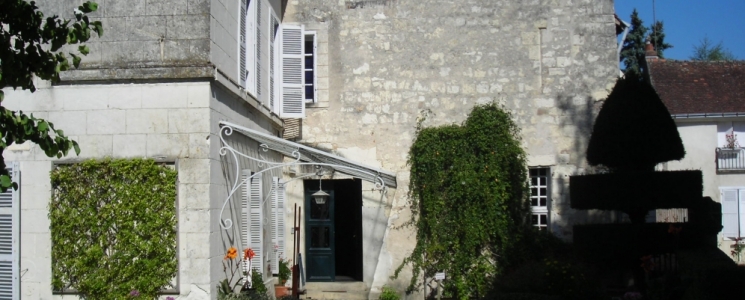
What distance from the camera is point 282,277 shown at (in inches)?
455

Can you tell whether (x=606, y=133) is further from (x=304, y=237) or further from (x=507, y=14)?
(x=304, y=237)

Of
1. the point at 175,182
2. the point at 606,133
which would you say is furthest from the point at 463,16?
the point at 175,182

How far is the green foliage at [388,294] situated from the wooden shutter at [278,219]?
5.47 ft

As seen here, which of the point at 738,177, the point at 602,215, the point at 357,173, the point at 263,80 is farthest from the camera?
the point at 738,177

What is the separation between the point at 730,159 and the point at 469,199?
9.76m

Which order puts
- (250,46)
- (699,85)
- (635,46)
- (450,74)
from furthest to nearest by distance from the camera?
(635,46) → (699,85) → (450,74) → (250,46)

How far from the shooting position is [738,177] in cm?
1838

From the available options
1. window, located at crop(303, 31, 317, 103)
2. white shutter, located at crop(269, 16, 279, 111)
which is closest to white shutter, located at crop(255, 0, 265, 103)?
white shutter, located at crop(269, 16, 279, 111)

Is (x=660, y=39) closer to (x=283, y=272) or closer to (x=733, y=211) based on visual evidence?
(x=733, y=211)

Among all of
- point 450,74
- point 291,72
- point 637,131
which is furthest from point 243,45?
point 637,131

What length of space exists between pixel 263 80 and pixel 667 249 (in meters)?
6.19

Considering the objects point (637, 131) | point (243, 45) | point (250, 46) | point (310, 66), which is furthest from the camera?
point (310, 66)

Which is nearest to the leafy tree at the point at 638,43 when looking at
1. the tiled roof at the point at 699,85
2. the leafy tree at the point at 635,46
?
the leafy tree at the point at 635,46

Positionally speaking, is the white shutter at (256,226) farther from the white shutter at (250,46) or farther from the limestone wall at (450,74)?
the limestone wall at (450,74)
